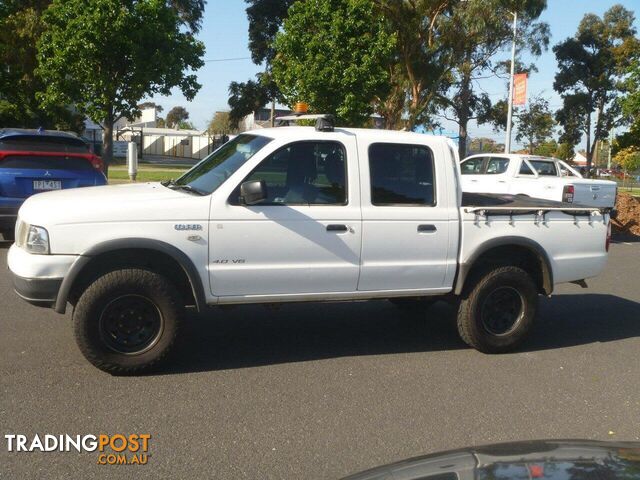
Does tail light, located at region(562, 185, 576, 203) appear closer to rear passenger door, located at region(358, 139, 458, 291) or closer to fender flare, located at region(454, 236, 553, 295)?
fender flare, located at region(454, 236, 553, 295)

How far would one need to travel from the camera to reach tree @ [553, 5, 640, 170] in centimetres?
3909

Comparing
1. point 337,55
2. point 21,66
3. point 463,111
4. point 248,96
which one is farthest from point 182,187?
point 248,96

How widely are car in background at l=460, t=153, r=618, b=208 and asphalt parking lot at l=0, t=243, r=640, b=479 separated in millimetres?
8287

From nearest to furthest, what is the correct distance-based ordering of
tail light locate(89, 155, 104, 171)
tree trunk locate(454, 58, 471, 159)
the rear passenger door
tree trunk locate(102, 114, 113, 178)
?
the rear passenger door < tail light locate(89, 155, 104, 171) < tree trunk locate(102, 114, 113, 178) < tree trunk locate(454, 58, 471, 159)

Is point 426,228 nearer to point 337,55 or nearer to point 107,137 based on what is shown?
point 337,55

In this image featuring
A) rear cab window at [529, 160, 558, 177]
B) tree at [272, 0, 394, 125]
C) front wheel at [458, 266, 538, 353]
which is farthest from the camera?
tree at [272, 0, 394, 125]

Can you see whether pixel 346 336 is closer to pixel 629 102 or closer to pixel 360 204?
pixel 360 204

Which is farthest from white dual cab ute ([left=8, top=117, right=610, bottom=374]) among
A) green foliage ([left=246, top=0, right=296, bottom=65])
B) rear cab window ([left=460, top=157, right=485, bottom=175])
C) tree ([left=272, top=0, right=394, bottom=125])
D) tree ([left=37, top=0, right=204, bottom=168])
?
green foliage ([left=246, top=0, right=296, bottom=65])

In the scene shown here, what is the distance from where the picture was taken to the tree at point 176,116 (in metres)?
128

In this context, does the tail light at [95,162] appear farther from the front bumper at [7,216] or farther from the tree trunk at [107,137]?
the tree trunk at [107,137]

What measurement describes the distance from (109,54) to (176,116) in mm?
110951

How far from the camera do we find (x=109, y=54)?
20.6m

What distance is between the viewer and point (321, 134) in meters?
5.85

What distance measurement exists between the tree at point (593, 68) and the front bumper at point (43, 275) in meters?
38.8
